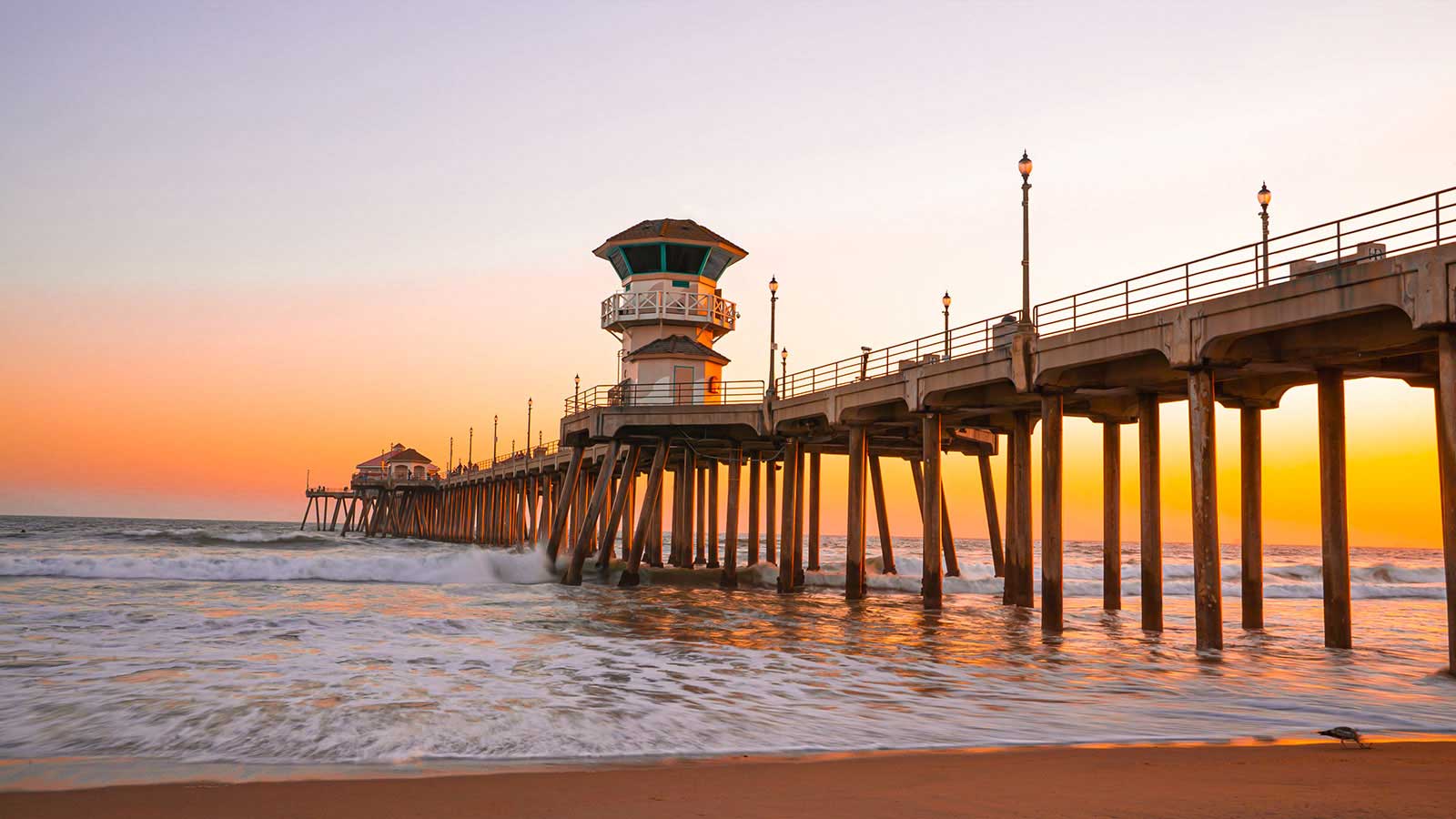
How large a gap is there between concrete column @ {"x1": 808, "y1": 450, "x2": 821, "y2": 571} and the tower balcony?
24.5 ft

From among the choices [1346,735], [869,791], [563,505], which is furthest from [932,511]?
[869,791]

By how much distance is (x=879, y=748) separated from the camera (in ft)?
31.0

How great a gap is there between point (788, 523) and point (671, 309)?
545 inches

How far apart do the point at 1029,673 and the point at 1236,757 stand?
601 cm

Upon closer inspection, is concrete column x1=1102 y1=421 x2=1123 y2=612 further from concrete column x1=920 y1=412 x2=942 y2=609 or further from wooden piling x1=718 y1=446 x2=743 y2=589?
wooden piling x1=718 y1=446 x2=743 y2=589

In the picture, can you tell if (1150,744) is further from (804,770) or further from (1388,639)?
(1388,639)

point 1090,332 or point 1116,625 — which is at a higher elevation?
point 1090,332

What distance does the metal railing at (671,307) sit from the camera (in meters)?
41.4

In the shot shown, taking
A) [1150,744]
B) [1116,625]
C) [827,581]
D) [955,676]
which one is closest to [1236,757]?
[1150,744]

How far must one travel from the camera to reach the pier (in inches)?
589

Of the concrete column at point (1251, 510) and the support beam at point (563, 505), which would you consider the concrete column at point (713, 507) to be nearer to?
the support beam at point (563, 505)

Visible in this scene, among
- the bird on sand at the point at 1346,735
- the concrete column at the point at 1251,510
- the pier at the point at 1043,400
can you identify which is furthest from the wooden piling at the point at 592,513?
the bird on sand at the point at 1346,735

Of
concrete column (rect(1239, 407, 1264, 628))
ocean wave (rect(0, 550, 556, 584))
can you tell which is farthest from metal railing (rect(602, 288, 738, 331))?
concrete column (rect(1239, 407, 1264, 628))

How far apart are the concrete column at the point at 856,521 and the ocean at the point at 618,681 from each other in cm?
78
